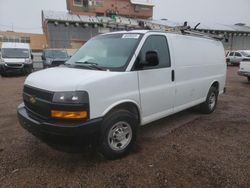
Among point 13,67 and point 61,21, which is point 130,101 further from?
point 61,21

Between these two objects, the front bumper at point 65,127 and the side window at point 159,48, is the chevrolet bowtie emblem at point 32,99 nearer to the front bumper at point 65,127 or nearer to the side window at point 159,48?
the front bumper at point 65,127

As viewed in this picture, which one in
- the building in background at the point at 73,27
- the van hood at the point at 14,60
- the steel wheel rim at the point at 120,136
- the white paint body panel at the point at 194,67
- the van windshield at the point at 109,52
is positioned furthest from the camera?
the building in background at the point at 73,27

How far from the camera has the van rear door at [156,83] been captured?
3.64 m

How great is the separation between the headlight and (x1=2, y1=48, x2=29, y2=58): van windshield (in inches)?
550

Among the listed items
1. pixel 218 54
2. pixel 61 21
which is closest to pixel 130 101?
pixel 218 54

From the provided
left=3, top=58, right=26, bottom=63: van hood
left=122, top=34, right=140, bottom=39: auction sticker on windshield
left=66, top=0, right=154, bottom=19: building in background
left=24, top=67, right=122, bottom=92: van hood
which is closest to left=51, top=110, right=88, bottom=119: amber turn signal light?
left=24, top=67, right=122, bottom=92: van hood

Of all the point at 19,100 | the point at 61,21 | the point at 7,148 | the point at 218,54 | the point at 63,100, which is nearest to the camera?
the point at 63,100

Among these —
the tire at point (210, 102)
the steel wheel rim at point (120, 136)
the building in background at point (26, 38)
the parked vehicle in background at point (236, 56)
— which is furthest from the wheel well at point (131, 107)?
the building in background at point (26, 38)

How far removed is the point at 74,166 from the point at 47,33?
3158cm

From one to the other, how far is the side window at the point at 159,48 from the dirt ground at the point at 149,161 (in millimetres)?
1494

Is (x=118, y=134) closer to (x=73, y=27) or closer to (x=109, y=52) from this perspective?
(x=109, y=52)

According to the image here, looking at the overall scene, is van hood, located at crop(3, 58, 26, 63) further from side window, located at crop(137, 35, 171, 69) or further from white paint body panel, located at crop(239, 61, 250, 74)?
white paint body panel, located at crop(239, 61, 250, 74)

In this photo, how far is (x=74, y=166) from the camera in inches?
129

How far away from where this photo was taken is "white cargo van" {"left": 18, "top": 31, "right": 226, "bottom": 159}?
Result: 2.86 meters
